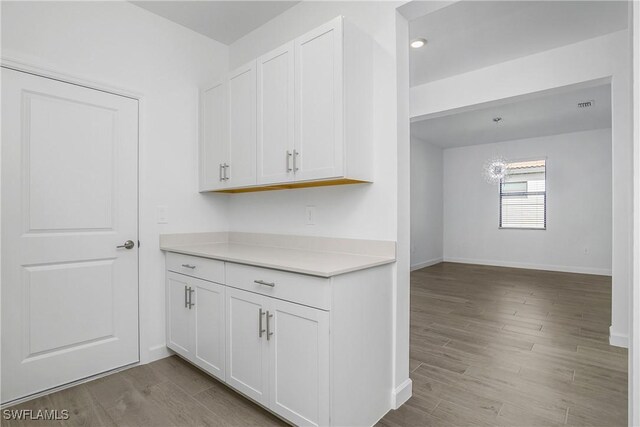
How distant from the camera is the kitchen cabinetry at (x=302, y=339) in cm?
156

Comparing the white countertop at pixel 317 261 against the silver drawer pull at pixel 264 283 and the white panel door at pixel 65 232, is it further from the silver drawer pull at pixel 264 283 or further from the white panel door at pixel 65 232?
the white panel door at pixel 65 232

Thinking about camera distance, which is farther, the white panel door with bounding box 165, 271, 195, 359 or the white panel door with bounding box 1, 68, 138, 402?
the white panel door with bounding box 165, 271, 195, 359

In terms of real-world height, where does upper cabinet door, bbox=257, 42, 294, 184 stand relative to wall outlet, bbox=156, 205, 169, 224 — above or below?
above

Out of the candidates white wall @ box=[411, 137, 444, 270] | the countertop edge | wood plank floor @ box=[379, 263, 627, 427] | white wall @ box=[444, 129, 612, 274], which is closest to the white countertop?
the countertop edge

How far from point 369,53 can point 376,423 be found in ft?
7.12

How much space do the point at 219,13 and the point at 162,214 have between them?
5.49 feet

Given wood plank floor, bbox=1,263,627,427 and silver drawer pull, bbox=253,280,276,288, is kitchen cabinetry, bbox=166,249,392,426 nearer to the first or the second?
silver drawer pull, bbox=253,280,276,288

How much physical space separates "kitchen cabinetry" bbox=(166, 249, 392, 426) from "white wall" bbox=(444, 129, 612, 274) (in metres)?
6.51

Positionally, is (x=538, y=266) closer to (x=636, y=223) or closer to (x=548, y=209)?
(x=548, y=209)

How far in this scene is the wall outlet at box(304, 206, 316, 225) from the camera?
2.44m

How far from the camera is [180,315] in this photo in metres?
2.48

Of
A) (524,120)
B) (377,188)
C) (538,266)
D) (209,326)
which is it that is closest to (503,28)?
(377,188)

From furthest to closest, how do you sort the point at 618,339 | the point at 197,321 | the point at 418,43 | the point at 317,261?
the point at 418,43
the point at 618,339
the point at 197,321
the point at 317,261

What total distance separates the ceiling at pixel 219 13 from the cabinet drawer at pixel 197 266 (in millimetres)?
1913
